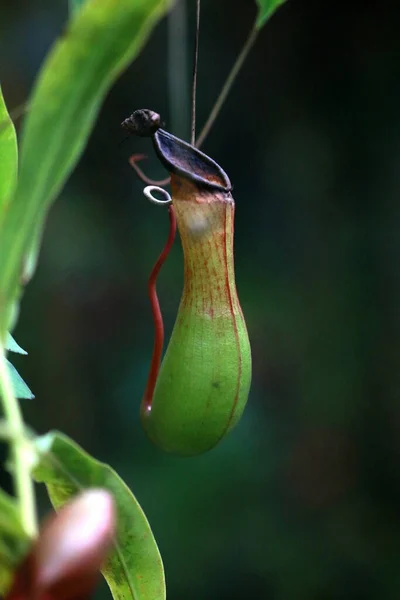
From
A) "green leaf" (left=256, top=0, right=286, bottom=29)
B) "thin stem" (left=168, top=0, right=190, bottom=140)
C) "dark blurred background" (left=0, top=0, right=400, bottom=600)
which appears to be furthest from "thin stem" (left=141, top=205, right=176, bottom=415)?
"dark blurred background" (left=0, top=0, right=400, bottom=600)

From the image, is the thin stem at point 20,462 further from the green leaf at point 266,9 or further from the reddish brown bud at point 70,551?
the green leaf at point 266,9

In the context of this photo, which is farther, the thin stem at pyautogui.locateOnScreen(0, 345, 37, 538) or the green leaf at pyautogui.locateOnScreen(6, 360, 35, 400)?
the green leaf at pyautogui.locateOnScreen(6, 360, 35, 400)

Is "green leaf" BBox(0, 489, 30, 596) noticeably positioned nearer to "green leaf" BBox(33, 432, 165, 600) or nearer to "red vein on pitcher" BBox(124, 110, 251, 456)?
"green leaf" BBox(33, 432, 165, 600)

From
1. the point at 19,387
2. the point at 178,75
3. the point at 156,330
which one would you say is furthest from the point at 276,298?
the point at 19,387

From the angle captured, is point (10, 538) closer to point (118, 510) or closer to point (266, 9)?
point (118, 510)

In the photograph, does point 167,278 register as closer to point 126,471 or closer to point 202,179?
point 126,471

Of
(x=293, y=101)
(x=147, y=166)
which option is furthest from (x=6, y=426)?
(x=293, y=101)
